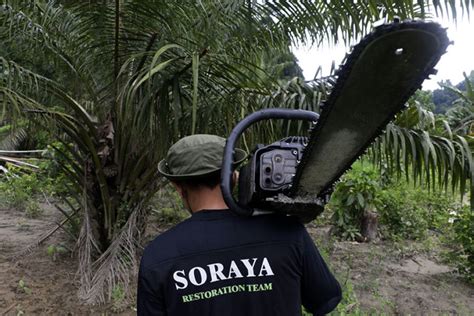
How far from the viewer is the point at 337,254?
544 cm

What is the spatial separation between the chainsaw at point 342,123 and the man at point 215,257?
0.09m

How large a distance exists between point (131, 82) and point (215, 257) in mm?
2350

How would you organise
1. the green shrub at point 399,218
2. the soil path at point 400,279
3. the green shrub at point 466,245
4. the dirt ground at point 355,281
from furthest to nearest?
the green shrub at point 399,218 < the green shrub at point 466,245 < the soil path at point 400,279 < the dirt ground at point 355,281

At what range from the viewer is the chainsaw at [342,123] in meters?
0.69

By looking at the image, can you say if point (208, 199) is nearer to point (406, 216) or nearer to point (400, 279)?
point (400, 279)

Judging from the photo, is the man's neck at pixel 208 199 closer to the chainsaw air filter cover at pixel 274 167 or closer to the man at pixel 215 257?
the man at pixel 215 257

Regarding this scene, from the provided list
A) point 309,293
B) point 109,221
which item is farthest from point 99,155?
point 309,293

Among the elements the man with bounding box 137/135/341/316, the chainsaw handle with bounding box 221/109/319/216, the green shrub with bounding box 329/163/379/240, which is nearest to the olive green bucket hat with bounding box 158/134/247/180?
the man with bounding box 137/135/341/316

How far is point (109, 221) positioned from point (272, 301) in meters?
3.16

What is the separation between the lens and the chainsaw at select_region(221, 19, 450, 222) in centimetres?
69

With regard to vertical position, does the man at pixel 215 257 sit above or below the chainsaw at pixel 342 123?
below

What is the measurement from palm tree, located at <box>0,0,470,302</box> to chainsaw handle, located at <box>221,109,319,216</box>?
1.68 m

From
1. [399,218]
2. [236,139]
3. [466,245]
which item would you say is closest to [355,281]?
[466,245]

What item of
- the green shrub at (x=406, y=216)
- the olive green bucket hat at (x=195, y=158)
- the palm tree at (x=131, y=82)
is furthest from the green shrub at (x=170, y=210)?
the olive green bucket hat at (x=195, y=158)
